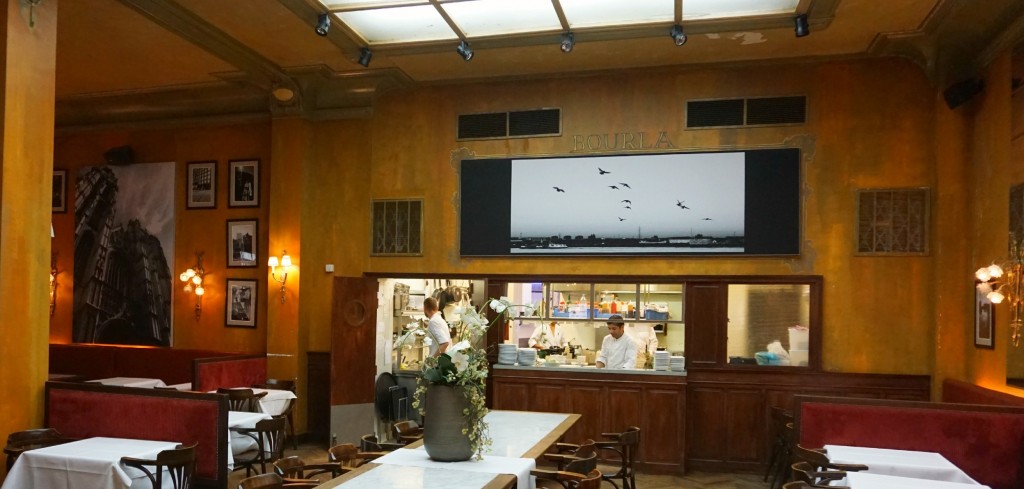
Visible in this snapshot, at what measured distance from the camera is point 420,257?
1036 centimetres

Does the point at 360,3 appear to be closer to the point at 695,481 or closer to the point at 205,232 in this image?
the point at 205,232

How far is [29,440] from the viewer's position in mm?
6223

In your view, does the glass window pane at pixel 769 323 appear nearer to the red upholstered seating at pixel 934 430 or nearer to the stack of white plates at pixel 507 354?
the red upholstered seating at pixel 934 430

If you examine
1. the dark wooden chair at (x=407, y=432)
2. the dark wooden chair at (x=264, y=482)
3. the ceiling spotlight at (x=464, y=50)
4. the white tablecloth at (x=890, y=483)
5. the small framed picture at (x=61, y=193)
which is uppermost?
the ceiling spotlight at (x=464, y=50)

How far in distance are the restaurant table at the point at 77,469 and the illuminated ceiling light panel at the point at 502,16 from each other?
504 centimetres

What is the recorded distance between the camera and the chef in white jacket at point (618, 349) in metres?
9.47

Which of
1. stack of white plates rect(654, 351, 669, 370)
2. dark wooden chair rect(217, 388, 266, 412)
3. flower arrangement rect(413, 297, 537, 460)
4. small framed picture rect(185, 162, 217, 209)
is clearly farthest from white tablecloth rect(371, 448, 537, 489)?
Answer: small framed picture rect(185, 162, 217, 209)

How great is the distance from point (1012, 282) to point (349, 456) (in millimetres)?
5880

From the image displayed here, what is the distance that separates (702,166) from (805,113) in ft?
4.35

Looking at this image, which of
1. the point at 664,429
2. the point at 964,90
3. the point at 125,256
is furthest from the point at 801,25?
Answer: the point at 125,256

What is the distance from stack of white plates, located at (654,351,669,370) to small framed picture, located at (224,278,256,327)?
19.0ft

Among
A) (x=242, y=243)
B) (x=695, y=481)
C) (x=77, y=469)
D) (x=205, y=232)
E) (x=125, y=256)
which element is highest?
(x=205, y=232)

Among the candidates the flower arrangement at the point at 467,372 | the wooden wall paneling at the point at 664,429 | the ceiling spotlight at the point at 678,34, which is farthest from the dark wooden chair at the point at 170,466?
the ceiling spotlight at the point at 678,34

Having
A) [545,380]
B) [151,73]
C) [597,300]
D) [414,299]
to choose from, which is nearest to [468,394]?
[545,380]
